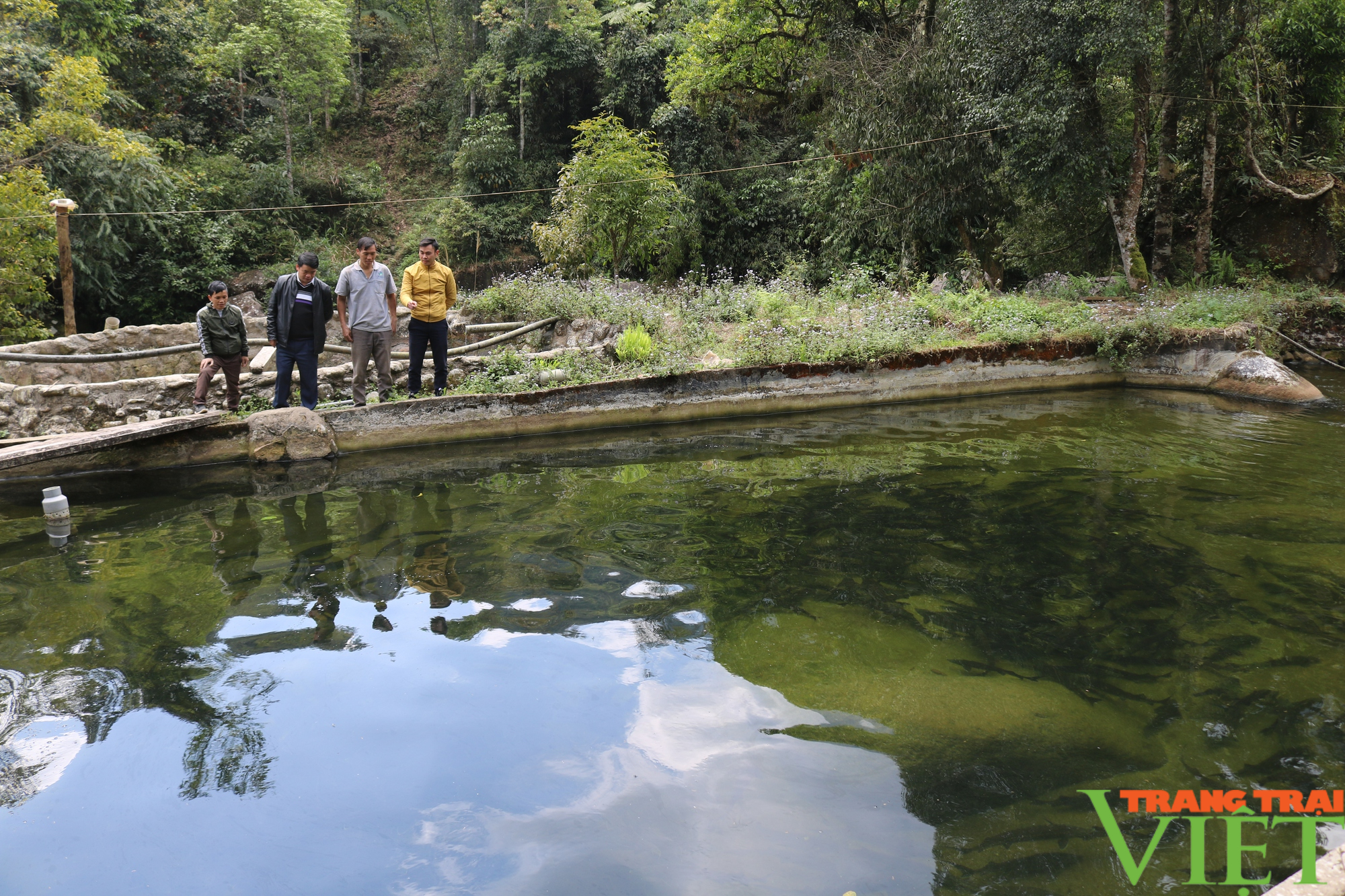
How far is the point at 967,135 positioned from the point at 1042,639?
13247 mm

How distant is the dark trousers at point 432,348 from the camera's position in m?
8.20

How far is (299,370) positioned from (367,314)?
887 millimetres

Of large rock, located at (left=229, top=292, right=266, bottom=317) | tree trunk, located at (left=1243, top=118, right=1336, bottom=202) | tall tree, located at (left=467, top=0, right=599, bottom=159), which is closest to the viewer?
tree trunk, located at (left=1243, top=118, right=1336, bottom=202)

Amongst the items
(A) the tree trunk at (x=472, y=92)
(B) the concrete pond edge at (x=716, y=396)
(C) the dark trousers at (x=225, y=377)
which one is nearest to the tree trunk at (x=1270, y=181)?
(B) the concrete pond edge at (x=716, y=396)

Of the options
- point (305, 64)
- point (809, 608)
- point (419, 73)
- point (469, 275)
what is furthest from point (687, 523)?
point (419, 73)

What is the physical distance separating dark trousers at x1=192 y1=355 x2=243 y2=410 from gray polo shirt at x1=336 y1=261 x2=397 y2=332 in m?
1.37

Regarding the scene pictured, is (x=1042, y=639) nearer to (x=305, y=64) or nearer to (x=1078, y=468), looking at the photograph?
(x=1078, y=468)

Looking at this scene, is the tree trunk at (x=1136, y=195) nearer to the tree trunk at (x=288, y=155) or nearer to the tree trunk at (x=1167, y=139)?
the tree trunk at (x=1167, y=139)

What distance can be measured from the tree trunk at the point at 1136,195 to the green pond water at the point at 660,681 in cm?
858

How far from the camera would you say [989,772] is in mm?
2965

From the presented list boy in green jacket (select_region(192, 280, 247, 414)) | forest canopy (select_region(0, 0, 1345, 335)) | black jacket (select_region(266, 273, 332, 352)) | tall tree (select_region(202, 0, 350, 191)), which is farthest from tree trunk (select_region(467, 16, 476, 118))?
black jacket (select_region(266, 273, 332, 352))

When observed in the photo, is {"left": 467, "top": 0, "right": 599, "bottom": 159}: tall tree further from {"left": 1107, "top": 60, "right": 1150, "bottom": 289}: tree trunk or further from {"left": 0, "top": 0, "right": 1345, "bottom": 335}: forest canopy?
{"left": 1107, "top": 60, "right": 1150, "bottom": 289}: tree trunk

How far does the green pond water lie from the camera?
264cm

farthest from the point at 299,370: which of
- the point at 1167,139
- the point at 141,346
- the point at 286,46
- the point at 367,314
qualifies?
the point at 286,46
